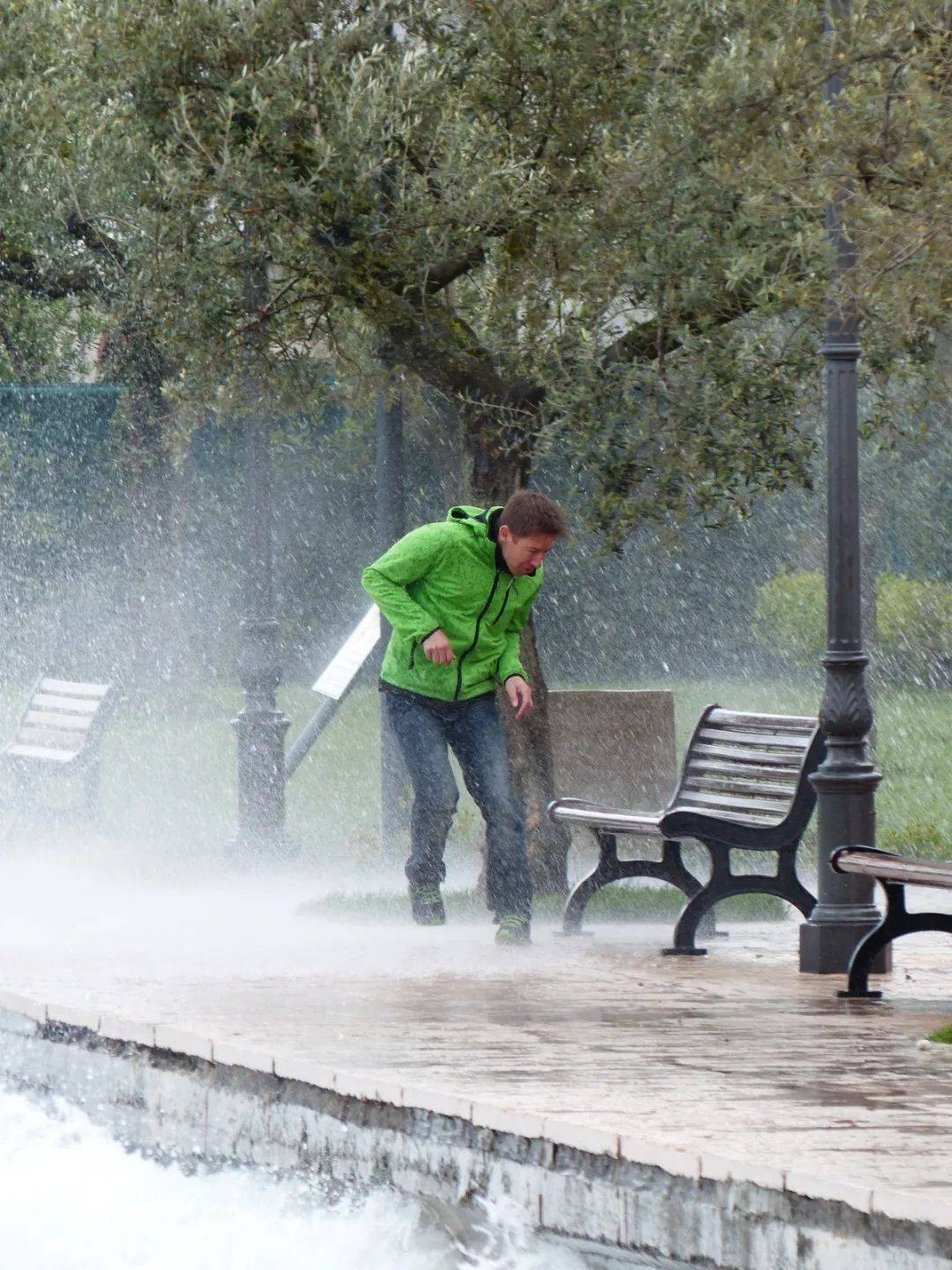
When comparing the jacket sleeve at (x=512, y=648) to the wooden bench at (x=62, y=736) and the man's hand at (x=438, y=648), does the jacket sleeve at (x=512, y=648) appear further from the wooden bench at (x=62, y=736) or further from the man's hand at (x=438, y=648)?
the wooden bench at (x=62, y=736)

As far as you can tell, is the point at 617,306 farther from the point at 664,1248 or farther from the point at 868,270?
the point at 664,1248

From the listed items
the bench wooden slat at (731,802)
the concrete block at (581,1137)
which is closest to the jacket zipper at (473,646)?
the bench wooden slat at (731,802)

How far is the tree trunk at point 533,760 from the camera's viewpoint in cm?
1036

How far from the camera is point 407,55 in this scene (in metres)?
9.62

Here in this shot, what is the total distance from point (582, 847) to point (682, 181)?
10.7 feet

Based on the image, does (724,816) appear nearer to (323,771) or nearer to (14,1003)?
(14,1003)

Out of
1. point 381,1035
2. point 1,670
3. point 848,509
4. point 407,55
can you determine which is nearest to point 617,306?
point 407,55

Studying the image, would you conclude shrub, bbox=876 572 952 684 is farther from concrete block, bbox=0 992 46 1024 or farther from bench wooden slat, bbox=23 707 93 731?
concrete block, bbox=0 992 46 1024

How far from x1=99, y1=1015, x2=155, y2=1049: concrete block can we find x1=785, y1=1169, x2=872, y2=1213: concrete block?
7.52 feet

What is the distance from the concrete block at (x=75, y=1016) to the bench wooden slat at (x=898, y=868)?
242cm

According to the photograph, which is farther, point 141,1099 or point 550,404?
point 550,404

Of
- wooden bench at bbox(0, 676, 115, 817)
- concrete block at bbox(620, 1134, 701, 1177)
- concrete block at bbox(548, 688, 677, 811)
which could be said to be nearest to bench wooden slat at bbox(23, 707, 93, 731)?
wooden bench at bbox(0, 676, 115, 817)

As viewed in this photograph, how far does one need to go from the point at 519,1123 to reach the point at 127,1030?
1.67 meters

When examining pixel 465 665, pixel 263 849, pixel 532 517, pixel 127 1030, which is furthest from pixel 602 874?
pixel 263 849
